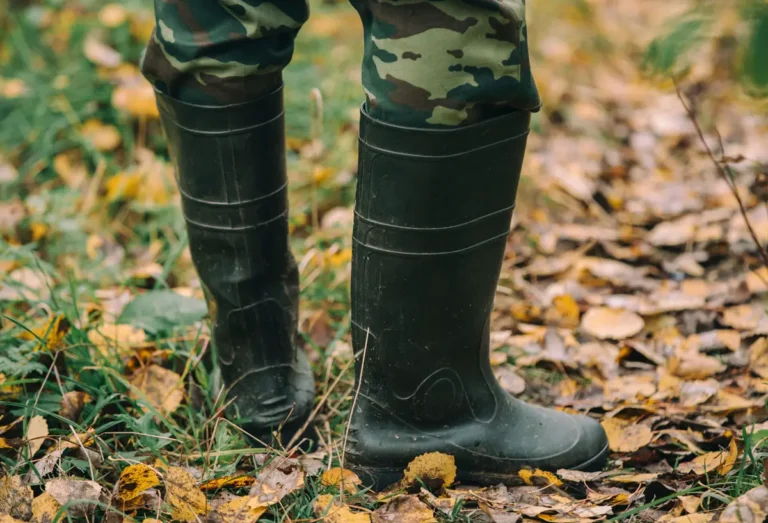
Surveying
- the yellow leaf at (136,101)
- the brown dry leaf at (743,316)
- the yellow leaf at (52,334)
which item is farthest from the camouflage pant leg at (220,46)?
the yellow leaf at (136,101)

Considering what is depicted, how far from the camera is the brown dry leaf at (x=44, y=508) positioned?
1.09 metres

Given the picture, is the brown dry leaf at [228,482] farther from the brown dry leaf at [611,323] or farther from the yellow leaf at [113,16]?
the yellow leaf at [113,16]

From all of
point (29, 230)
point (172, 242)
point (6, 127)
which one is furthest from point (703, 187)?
point (6, 127)

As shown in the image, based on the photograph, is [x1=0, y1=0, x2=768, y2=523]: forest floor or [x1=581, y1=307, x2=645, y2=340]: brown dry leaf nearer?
[x1=0, y1=0, x2=768, y2=523]: forest floor

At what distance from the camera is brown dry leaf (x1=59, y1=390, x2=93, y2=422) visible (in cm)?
135

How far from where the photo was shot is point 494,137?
3.72ft

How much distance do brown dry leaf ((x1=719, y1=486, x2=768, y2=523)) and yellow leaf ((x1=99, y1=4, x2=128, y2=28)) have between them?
8.39 ft

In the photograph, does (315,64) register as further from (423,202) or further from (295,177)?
(423,202)

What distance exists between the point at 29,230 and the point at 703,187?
207 centimetres

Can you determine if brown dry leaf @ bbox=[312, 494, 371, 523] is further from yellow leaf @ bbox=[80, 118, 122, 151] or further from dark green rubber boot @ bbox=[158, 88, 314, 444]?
yellow leaf @ bbox=[80, 118, 122, 151]

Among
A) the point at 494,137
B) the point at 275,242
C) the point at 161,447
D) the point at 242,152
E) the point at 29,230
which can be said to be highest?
the point at 494,137

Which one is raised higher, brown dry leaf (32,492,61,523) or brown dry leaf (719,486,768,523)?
brown dry leaf (719,486,768,523)

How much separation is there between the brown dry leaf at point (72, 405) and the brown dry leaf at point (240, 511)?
0.35m

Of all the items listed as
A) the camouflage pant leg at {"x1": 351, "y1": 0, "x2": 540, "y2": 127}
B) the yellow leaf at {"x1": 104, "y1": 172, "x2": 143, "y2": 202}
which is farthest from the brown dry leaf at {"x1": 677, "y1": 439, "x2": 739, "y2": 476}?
the yellow leaf at {"x1": 104, "y1": 172, "x2": 143, "y2": 202}
